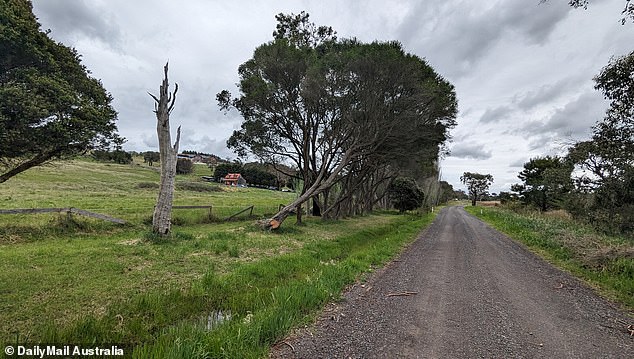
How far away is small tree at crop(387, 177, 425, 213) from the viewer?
44375 mm

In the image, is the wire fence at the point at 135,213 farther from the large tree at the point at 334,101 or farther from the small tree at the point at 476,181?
the small tree at the point at 476,181

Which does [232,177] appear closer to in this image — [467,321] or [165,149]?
[165,149]

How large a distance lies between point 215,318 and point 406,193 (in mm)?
41655

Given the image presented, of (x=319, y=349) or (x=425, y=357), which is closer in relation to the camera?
(x=425, y=357)

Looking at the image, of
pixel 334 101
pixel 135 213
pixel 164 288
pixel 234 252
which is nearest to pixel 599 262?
pixel 234 252

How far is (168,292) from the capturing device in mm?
6555

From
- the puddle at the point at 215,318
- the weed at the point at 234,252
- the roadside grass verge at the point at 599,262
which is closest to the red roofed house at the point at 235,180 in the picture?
the weed at the point at 234,252

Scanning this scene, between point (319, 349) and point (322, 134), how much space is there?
63.0 ft

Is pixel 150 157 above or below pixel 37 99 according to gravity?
above

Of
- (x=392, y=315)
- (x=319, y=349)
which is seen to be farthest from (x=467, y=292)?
(x=319, y=349)

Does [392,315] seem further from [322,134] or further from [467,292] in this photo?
[322,134]

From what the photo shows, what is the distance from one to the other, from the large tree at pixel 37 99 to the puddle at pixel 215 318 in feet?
31.1

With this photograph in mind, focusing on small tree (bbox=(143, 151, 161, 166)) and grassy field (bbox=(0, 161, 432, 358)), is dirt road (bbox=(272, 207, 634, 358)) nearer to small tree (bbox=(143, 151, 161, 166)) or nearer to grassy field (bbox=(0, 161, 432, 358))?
grassy field (bbox=(0, 161, 432, 358))

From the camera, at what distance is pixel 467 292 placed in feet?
21.5
